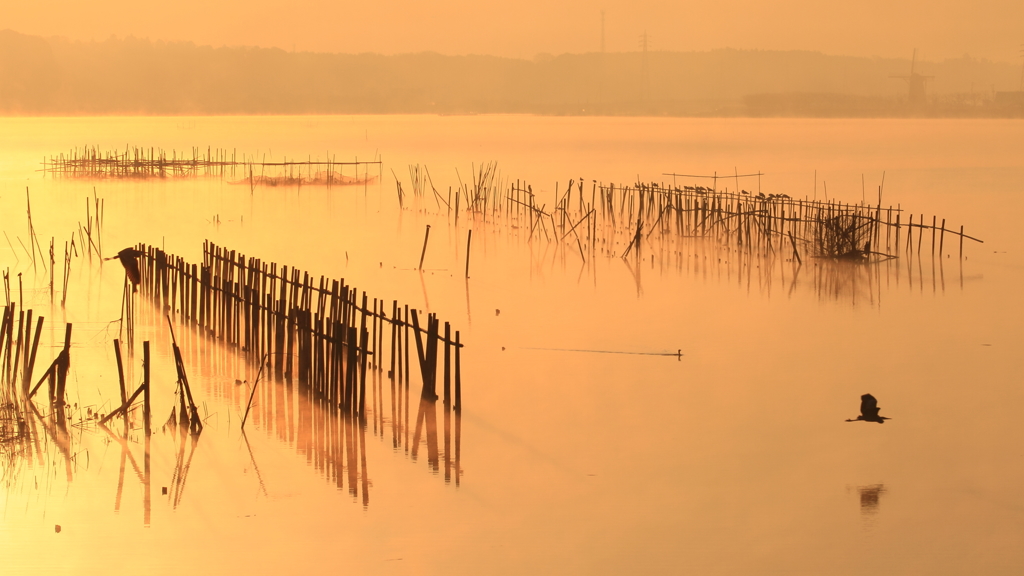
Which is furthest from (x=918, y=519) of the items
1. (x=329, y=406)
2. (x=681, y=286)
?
(x=681, y=286)

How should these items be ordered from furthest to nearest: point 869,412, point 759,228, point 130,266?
1. point 759,228
2. point 869,412
3. point 130,266

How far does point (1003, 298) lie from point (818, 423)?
5.47m

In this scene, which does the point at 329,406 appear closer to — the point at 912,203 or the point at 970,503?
the point at 970,503

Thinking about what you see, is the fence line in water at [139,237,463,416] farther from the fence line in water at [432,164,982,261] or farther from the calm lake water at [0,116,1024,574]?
the fence line in water at [432,164,982,261]

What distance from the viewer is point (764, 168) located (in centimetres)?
3900

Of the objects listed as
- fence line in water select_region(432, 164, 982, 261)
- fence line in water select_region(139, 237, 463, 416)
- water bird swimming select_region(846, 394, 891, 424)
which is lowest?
water bird swimming select_region(846, 394, 891, 424)

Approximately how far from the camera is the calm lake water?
4875 mm

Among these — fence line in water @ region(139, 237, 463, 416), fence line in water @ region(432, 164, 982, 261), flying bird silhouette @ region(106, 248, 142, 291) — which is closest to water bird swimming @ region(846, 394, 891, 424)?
fence line in water @ region(139, 237, 463, 416)

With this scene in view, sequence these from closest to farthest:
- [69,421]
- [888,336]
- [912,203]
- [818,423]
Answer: [69,421]
[818,423]
[888,336]
[912,203]

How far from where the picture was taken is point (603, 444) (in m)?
6.33

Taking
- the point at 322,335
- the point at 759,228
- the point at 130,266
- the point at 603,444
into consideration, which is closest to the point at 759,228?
the point at 759,228

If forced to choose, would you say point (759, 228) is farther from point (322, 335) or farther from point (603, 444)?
point (322, 335)

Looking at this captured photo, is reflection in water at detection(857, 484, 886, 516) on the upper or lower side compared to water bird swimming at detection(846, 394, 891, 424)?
lower

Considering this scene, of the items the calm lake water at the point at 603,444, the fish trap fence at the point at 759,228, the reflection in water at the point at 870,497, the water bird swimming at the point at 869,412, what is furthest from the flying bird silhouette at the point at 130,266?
the fish trap fence at the point at 759,228
